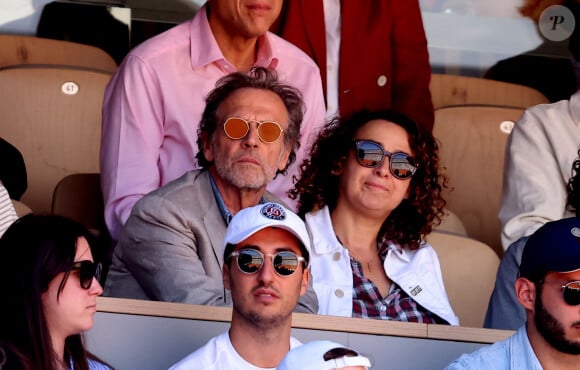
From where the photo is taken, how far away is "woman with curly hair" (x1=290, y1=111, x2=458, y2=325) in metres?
4.30

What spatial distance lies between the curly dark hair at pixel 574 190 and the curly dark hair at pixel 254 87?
0.95 meters

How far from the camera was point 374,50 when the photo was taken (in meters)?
5.59

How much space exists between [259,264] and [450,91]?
316cm

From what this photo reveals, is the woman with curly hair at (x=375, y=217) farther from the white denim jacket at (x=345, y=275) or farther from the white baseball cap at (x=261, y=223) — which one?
the white baseball cap at (x=261, y=223)

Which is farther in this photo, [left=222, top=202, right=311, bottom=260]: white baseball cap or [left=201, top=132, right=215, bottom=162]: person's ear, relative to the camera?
[left=201, top=132, right=215, bottom=162]: person's ear

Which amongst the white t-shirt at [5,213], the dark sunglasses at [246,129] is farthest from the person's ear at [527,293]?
the white t-shirt at [5,213]

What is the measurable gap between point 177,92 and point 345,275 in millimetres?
927

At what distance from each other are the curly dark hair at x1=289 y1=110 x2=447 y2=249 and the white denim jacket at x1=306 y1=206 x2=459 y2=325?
6 cm

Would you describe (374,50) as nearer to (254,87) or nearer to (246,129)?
(254,87)

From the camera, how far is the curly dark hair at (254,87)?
4305mm

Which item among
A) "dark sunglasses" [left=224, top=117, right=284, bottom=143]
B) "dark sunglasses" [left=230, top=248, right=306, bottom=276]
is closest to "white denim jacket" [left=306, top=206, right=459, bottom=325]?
"dark sunglasses" [left=224, top=117, right=284, bottom=143]

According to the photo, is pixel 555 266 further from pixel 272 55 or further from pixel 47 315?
pixel 272 55

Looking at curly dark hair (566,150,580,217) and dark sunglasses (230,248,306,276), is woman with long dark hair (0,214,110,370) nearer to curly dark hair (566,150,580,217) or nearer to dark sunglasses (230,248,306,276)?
dark sunglasses (230,248,306,276)

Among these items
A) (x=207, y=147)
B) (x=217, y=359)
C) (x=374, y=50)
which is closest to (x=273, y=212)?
(x=217, y=359)
